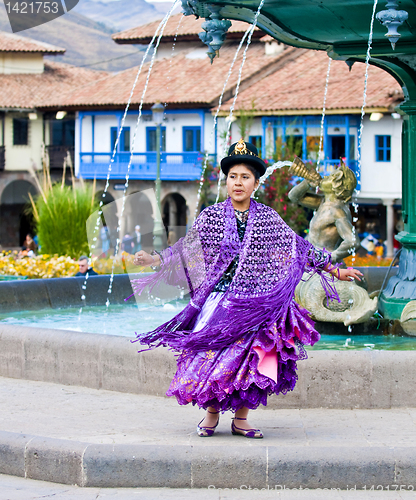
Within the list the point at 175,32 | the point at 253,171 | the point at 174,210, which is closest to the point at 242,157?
the point at 253,171

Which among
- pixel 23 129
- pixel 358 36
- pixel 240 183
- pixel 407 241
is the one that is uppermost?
pixel 23 129

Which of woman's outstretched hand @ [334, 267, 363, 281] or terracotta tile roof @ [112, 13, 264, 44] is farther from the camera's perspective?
terracotta tile roof @ [112, 13, 264, 44]

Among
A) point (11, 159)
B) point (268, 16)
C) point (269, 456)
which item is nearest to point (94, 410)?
point (269, 456)

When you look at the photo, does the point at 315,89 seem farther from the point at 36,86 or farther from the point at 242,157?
the point at 242,157

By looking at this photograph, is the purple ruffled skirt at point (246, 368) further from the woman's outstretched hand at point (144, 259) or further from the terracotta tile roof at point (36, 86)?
the terracotta tile roof at point (36, 86)

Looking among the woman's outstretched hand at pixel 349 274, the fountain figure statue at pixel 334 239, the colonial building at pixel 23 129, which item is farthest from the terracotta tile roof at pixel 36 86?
the woman's outstretched hand at pixel 349 274

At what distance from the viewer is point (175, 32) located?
3866 centimetres

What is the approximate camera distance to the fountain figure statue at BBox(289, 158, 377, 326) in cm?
817

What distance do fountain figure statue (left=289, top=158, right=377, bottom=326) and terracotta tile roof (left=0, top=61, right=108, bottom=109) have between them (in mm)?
32925

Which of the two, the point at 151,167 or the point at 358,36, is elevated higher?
the point at 151,167

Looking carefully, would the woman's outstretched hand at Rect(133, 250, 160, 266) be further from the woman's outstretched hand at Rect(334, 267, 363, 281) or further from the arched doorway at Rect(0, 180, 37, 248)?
the arched doorway at Rect(0, 180, 37, 248)

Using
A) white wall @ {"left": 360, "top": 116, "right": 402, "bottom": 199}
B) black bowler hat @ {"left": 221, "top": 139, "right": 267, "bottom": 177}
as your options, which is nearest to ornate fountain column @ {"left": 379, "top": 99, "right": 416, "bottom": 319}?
black bowler hat @ {"left": 221, "top": 139, "right": 267, "bottom": 177}

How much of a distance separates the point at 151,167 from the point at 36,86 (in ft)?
30.7

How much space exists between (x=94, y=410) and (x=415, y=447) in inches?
84.5
